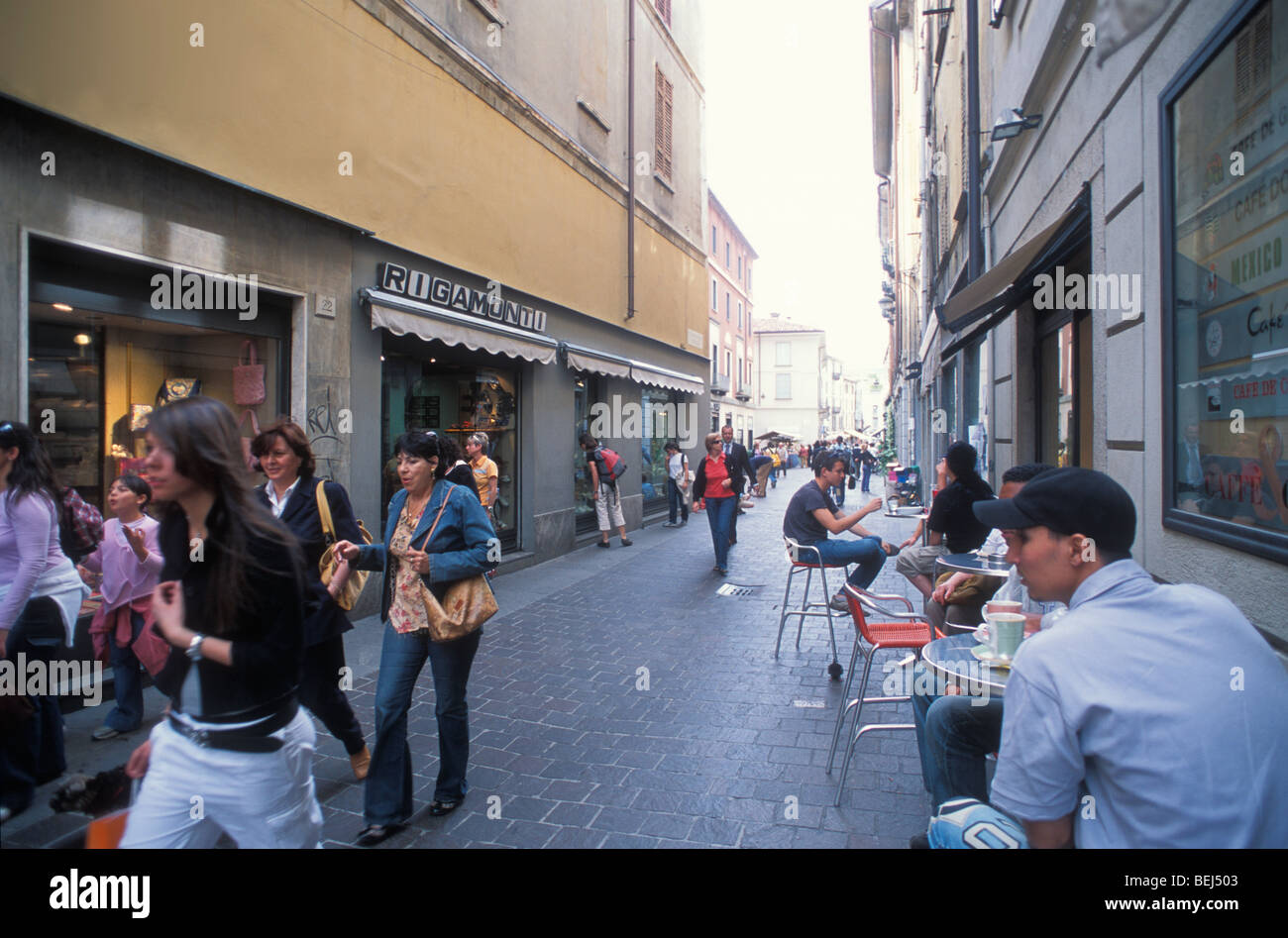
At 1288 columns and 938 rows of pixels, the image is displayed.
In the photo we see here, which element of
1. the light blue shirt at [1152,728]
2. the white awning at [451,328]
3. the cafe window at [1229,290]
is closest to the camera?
the light blue shirt at [1152,728]

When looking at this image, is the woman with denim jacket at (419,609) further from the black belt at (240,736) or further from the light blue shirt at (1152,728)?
the light blue shirt at (1152,728)

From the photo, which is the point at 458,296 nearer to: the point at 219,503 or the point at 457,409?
the point at 457,409

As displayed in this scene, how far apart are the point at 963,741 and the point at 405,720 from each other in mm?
2388

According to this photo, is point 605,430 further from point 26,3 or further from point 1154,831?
point 1154,831

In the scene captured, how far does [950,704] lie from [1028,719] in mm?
1341

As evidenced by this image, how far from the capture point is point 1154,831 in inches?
64.1

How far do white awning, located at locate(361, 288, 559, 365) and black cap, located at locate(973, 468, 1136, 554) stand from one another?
7.19m

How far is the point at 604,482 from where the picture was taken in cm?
1273

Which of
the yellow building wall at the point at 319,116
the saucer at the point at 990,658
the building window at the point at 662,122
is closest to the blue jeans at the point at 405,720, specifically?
the saucer at the point at 990,658

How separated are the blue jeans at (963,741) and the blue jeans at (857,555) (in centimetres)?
343

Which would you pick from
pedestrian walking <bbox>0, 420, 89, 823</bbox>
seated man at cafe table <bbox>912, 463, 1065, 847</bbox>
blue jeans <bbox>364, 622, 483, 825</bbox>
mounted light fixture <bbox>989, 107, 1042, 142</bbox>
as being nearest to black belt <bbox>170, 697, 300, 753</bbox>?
blue jeans <bbox>364, 622, 483, 825</bbox>

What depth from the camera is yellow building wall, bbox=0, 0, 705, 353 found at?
5.29 meters

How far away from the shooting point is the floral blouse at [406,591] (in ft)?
12.0

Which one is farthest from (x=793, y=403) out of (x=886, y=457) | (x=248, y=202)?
(x=248, y=202)
